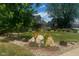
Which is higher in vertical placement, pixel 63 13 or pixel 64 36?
pixel 63 13

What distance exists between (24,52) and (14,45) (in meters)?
0.08

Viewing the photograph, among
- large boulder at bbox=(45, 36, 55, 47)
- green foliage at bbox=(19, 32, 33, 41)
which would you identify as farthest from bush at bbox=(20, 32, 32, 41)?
large boulder at bbox=(45, 36, 55, 47)

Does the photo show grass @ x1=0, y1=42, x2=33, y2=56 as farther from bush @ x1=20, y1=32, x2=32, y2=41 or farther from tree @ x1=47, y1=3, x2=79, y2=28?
tree @ x1=47, y1=3, x2=79, y2=28

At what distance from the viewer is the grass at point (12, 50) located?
1401 millimetres

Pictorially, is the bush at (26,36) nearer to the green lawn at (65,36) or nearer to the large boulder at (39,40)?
the large boulder at (39,40)

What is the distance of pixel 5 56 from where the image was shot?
4.60ft

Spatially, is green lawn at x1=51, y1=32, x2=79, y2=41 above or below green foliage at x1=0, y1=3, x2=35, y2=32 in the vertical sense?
below

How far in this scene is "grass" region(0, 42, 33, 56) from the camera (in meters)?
1.40

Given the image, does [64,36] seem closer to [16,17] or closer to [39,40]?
[39,40]

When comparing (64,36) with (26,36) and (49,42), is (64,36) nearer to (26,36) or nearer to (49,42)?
(49,42)

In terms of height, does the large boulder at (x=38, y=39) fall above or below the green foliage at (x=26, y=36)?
below

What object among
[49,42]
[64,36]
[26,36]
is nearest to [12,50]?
[26,36]

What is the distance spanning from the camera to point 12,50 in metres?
1.41

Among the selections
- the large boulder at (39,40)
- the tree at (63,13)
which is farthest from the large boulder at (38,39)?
the tree at (63,13)
